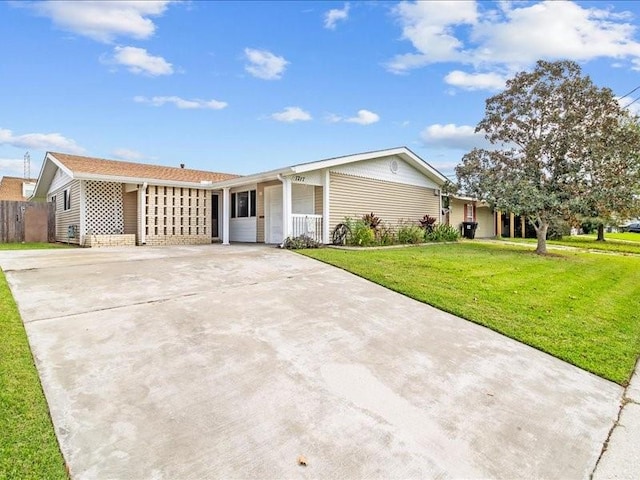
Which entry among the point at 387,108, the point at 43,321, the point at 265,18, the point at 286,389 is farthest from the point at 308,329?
the point at 387,108

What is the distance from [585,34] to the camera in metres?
11.9

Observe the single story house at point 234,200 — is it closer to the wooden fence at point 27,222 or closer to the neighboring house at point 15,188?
the wooden fence at point 27,222

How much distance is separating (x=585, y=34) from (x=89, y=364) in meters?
15.4

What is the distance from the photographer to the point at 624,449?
2.81 meters

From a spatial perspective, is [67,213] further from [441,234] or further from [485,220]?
[485,220]

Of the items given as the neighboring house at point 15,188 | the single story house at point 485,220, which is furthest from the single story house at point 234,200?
the neighboring house at point 15,188

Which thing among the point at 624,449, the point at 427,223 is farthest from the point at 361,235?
the point at 624,449

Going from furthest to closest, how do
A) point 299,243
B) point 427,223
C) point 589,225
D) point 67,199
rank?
point 589,225, point 427,223, point 67,199, point 299,243

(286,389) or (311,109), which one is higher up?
(311,109)

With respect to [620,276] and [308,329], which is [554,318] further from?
[620,276]

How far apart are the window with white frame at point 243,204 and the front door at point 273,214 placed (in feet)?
2.64

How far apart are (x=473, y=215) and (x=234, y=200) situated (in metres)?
15.3

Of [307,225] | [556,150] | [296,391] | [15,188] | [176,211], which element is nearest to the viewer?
[296,391]

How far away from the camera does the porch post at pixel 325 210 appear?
12914 mm
